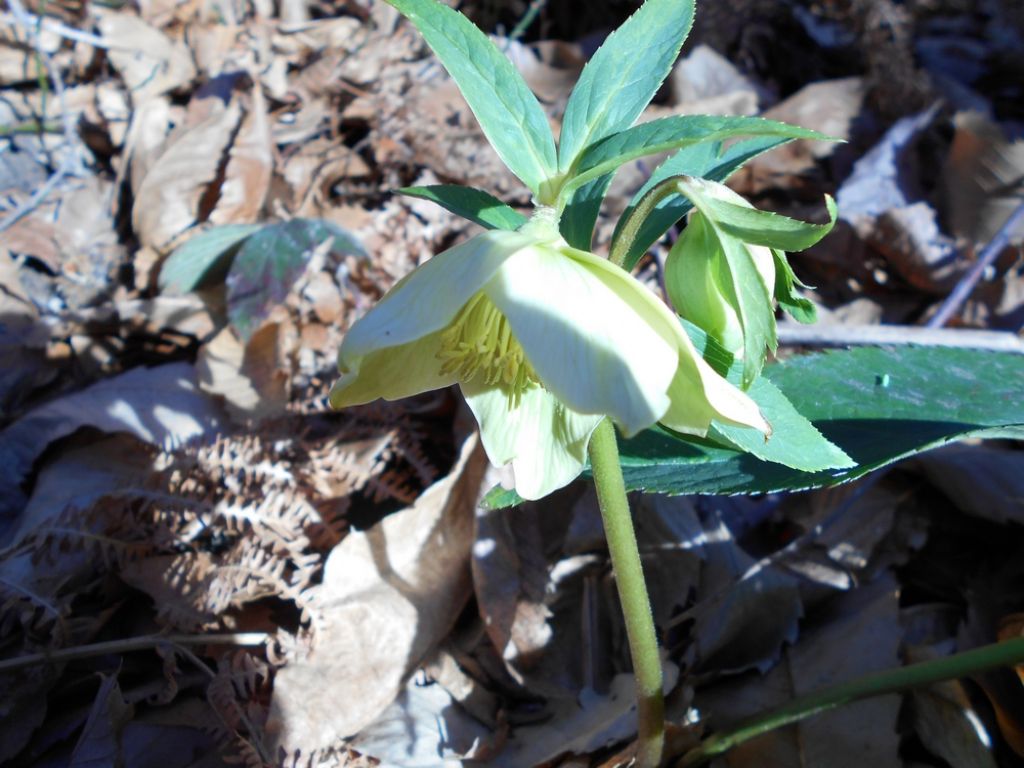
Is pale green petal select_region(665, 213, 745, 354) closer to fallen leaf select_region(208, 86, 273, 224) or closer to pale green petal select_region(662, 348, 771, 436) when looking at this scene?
pale green petal select_region(662, 348, 771, 436)

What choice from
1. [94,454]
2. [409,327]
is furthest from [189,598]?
[409,327]

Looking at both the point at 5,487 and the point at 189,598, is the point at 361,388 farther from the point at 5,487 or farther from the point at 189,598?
the point at 5,487

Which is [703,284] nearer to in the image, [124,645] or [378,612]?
[378,612]

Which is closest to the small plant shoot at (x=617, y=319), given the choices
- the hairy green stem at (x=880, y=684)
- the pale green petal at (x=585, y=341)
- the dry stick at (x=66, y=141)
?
the pale green petal at (x=585, y=341)

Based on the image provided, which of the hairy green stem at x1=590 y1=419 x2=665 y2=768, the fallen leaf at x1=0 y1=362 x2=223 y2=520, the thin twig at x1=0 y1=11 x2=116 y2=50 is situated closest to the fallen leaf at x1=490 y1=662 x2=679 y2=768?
the hairy green stem at x1=590 y1=419 x2=665 y2=768

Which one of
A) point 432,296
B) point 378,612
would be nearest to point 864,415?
point 432,296
